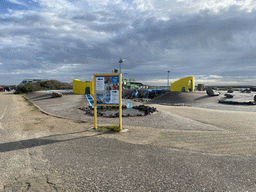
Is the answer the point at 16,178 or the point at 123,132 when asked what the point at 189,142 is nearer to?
the point at 123,132

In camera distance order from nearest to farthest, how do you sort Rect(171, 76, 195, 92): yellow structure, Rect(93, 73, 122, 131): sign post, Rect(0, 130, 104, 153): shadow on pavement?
1. Rect(0, 130, 104, 153): shadow on pavement
2. Rect(93, 73, 122, 131): sign post
3. Rect(171, 76, 195, 92): yellow structure

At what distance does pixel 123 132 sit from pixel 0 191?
4.16 m

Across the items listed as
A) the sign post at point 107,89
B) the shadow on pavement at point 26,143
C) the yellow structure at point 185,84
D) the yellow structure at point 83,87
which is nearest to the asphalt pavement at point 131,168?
the shadow on pavement at point 26,143

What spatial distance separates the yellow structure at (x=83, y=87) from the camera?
26.5 metres

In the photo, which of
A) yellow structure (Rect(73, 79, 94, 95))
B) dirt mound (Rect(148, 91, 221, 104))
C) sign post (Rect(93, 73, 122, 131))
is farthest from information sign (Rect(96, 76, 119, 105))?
yellow structure (Rect(73, 79, 94, 95))

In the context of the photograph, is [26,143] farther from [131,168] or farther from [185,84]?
[185,84]

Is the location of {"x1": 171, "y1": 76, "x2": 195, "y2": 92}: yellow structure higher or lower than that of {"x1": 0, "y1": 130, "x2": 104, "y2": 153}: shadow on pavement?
higher

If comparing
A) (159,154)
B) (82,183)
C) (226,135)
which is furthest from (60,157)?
(226,135)

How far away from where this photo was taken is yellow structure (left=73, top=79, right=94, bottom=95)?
26469 millimetres

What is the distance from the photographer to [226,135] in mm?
5984

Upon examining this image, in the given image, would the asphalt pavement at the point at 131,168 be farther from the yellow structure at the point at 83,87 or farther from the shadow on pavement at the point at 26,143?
the yellow structure at the point at 83,87

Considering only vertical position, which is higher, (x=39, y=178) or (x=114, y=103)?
(x=114, y=103)

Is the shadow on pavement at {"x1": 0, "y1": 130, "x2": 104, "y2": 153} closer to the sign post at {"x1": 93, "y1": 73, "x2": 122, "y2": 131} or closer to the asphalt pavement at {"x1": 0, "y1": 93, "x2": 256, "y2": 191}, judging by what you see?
the asphalt pavement at {"x1": 0, "y1": 93, "x2": 256, "y2": 191}

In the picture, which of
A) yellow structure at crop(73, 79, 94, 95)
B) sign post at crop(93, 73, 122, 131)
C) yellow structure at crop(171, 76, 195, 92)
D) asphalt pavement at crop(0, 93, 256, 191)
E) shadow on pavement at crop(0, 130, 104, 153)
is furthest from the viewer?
yellow structure at crop(171, 76, 195, 92)
